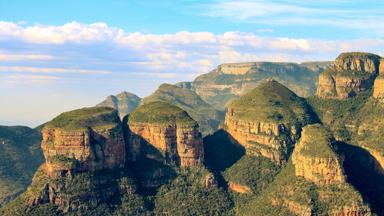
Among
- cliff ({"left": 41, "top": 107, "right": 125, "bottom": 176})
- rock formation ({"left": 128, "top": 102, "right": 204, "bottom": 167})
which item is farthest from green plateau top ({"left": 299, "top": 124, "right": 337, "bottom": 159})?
cliff ({"left": 41, "top": 107, "right": 125, "bottom": 176})

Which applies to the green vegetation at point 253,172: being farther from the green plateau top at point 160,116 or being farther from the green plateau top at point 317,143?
the green plateau top at point 317,143

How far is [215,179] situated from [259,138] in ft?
76.4

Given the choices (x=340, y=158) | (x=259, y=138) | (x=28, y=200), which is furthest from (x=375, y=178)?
(x=28, y=200)

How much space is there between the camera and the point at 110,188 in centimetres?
16788

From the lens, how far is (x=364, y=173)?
18088 cm

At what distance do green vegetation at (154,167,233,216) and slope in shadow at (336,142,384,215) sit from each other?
122 feet

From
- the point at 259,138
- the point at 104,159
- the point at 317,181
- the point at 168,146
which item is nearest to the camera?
the point at 317,181

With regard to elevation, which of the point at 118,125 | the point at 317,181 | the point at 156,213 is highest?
the point at 118,125

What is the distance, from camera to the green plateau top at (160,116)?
183m

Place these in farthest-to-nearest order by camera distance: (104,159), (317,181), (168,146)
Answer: (168,146), (104,159), (317,181)

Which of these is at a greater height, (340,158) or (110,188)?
(340,158)

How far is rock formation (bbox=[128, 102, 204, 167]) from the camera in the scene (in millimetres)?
181625

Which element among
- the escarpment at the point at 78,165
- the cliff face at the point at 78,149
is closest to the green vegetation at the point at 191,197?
the escarpment at the point at 78,165

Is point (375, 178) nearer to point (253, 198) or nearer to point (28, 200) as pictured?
point (253, 198)
